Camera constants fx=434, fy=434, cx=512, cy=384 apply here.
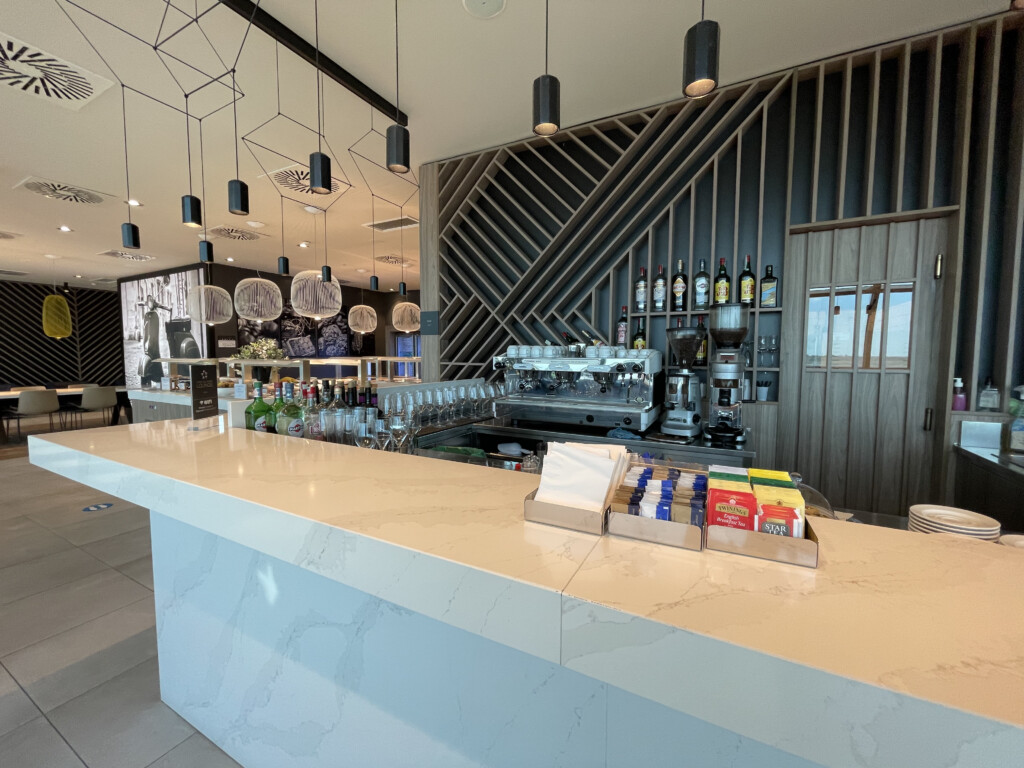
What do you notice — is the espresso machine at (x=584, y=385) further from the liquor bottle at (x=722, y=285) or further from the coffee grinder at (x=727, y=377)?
the liquor bottle at (x=722, y=285)

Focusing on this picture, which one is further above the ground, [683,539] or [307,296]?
[307,296]

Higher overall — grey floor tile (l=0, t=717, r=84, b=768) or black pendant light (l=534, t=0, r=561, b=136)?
black pendant light (l=534, t=0, r=561, b=136)

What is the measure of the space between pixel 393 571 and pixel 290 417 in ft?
4.53

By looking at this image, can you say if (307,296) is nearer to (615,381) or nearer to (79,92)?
(79,92)

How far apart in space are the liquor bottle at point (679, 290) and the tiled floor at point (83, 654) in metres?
3.61

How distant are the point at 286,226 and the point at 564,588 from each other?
727 cm

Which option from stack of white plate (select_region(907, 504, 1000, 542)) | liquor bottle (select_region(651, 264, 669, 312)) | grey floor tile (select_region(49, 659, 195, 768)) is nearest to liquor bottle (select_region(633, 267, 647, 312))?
liquor bottle (select_region(651, 264, 669, 312))

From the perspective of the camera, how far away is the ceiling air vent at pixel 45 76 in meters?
2.74

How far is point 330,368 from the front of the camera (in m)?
11.7

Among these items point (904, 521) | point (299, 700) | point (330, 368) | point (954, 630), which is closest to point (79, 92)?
point (299, 700)

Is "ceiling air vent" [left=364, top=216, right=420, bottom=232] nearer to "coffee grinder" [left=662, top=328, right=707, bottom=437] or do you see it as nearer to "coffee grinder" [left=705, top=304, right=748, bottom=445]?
"coffee grinder" [left=662, top=328, right=707, bottom=437]

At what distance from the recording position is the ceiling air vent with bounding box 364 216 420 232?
6207mm

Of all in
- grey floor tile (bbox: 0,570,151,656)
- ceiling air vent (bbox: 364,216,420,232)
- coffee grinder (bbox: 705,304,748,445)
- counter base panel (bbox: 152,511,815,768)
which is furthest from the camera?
ceiling air vent (bbox: 364,216,420,232)

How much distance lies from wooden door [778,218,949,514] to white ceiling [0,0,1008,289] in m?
1.30
